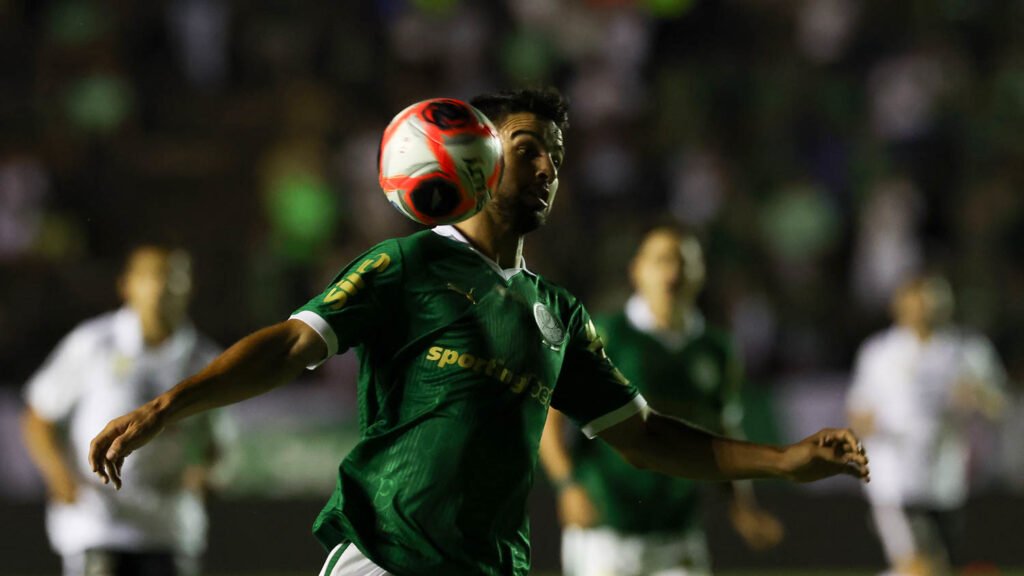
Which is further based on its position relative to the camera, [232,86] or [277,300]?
[232,86]

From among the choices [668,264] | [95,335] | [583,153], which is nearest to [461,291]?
[668,264]

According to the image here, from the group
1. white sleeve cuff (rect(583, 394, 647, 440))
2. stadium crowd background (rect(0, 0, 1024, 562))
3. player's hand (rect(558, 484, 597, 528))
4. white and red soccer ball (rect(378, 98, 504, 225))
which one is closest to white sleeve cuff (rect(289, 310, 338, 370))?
white and red soccer ball (rect(378, 98, 504, 225))

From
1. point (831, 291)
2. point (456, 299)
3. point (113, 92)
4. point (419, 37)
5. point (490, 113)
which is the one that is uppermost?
point (419, 37)

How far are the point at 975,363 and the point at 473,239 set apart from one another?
7939 mm

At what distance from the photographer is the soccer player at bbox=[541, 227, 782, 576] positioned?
7.29 m

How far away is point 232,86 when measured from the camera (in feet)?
47.9

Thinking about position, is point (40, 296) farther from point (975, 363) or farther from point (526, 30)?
point (975, 363)

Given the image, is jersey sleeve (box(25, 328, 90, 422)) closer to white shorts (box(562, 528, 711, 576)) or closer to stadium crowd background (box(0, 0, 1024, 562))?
white shorts (box(562, 528, 711, 576))

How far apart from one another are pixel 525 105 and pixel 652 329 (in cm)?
356

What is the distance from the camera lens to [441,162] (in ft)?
13.1

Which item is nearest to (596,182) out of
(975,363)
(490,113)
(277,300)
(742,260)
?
(742,260)

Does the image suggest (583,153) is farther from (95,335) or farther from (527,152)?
(527,152)

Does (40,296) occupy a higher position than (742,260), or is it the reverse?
(742,260)

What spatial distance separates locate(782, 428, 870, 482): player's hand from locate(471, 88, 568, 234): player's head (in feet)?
2.93
